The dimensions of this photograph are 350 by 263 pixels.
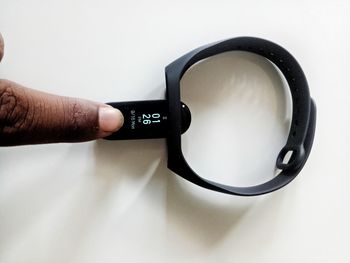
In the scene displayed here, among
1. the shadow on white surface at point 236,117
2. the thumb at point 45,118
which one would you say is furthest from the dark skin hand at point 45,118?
the shadow on white surface at point 236,117

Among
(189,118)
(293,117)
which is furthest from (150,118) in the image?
(293,117)

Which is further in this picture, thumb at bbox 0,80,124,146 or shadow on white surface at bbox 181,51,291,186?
shadow on white surface at bbox 181,51,291,186

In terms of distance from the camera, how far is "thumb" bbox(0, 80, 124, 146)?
321mm

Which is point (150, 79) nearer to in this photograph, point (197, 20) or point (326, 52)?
point (197, 20)

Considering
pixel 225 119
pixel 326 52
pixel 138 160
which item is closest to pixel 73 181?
pixel 138 160

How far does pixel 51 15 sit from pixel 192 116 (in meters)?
0.22

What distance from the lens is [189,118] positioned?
1.37 feet

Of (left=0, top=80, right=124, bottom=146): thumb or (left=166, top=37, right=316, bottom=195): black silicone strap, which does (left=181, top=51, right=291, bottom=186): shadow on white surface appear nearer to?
(left=166, top=37, right=316, bottom=195): black silicone strap

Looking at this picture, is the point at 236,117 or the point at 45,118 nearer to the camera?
the point at 45,118

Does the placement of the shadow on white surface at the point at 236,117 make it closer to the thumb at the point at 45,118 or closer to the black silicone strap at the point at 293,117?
the black silicone strap at the point at 293,117

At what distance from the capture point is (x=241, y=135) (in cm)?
44

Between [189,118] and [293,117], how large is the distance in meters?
0.13

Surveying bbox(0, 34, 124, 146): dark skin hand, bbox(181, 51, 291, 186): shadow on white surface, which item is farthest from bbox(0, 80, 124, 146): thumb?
bbox(181, 51, 291, 186): shadow on white surface

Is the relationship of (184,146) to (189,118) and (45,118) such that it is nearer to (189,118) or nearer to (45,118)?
(189,118)
